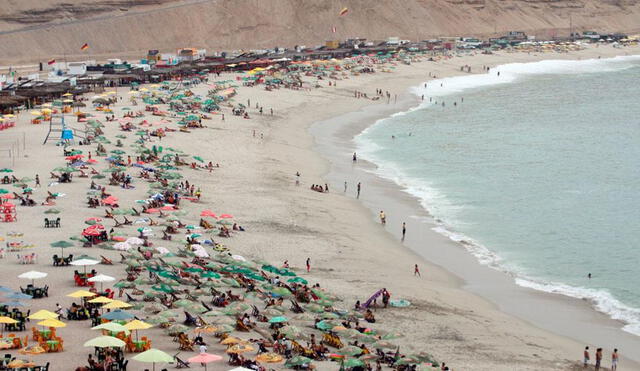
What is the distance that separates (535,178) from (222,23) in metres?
88.6

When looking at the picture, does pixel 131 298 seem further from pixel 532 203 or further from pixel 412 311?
pixel 532 203

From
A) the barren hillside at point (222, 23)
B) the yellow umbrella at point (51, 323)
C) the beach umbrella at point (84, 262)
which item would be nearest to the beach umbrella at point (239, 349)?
the yellow umbrella at point (51, 323)

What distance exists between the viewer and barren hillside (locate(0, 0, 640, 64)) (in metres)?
112

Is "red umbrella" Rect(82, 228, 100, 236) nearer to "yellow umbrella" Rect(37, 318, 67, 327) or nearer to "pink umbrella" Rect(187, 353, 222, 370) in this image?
"yellow umbrella" Rect(37, 318, 67, 327)

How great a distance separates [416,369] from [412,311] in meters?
6.10

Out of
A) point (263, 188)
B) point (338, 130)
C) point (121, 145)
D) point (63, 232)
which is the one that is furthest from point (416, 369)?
point (338, 130)

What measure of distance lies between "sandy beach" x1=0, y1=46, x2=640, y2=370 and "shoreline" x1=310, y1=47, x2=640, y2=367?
68 mm

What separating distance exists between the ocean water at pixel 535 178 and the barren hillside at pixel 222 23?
138ft

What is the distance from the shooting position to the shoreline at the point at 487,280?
93.2 feet

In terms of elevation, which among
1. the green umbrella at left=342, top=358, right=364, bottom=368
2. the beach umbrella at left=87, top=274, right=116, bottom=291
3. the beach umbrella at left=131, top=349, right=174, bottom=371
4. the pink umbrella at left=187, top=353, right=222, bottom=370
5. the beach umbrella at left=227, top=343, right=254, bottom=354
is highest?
the beach umbrella at left=87, top=274, right=116, bottom=291

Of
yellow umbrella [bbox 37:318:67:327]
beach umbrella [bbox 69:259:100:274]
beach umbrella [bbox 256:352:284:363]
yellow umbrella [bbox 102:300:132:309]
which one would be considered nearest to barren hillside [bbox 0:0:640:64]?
beach umbrella [bbox 69:259:100:274]

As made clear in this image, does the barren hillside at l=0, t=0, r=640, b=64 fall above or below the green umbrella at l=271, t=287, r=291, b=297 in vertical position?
above

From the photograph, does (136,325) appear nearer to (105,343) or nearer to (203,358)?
(105,343)

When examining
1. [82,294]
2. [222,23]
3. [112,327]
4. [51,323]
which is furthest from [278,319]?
[222,23]
